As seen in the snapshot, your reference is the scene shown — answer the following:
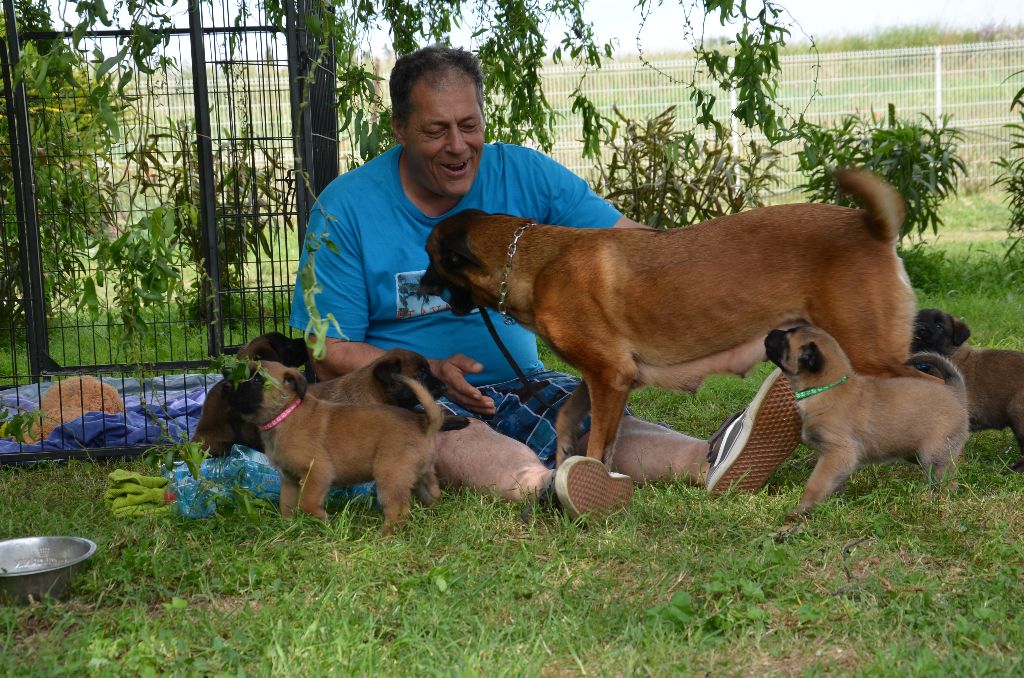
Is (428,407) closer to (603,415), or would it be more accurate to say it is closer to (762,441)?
(603,415)

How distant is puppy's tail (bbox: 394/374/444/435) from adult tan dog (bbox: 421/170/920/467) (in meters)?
0.55

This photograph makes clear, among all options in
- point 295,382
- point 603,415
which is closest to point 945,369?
point 603,415

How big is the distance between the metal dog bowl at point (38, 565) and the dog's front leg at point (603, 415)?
1.93 meters

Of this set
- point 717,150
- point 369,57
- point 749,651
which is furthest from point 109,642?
point 717,150

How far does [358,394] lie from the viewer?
15.3 ft

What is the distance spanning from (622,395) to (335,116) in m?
3.12

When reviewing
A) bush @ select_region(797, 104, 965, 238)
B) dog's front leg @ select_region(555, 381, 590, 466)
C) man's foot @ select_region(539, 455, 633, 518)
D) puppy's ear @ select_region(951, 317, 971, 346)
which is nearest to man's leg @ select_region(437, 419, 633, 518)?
man's foot @ select_region(539, 455, 633, 518)

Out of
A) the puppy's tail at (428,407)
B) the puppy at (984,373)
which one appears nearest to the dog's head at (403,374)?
the puppy's tail at (428,407)

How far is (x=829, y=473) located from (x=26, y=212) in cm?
504

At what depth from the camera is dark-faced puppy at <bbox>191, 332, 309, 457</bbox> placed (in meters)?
4.55

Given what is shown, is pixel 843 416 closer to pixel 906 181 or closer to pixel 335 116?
pixel 335 116

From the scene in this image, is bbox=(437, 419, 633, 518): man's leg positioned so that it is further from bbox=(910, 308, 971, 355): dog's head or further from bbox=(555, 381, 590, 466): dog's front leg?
bbox=(910, 308, 971, 355): dog's head

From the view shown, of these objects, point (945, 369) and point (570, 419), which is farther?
point (570, 419)

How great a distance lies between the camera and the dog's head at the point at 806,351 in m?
4.11
